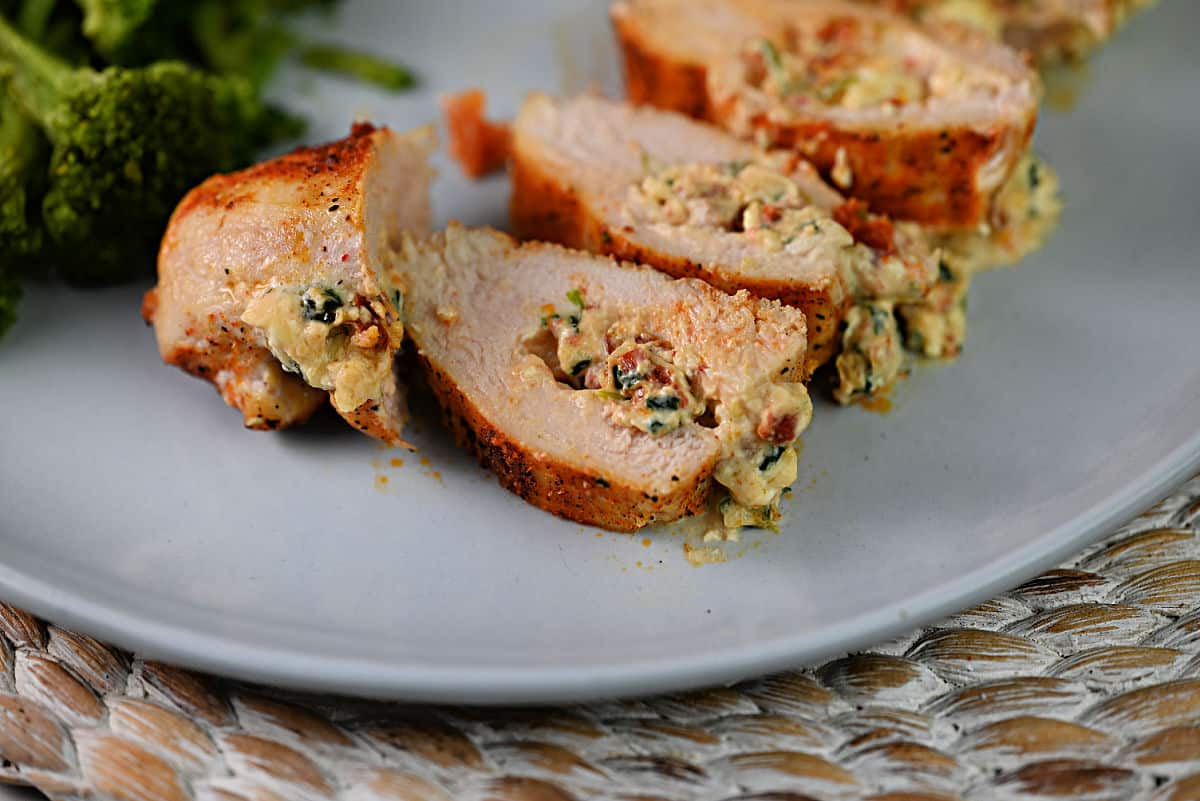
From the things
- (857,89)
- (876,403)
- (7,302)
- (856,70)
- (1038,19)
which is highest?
(1038,19)

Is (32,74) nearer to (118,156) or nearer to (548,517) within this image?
(118,156)

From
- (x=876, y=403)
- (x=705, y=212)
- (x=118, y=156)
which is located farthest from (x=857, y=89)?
(x=118, y=156)

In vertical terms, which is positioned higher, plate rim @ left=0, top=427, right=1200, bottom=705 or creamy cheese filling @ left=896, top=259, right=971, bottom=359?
creamy cheese filling @ left=896, top=259, right=971, bottom=359

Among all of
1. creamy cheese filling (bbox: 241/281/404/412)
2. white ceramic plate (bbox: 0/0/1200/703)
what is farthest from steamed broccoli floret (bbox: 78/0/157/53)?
creamy cheese filling (bbox: 241/281/404/412)

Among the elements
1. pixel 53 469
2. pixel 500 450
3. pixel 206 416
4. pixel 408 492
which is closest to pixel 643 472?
pixel 500 450

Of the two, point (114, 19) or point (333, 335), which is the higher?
point (114, 19)

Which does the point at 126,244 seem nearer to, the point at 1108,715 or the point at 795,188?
the point at 795,188

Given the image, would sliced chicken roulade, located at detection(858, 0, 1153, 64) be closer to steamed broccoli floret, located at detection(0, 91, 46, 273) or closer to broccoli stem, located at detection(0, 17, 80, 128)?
broccoli stem, located at detection(0, 17, 80, 128)
